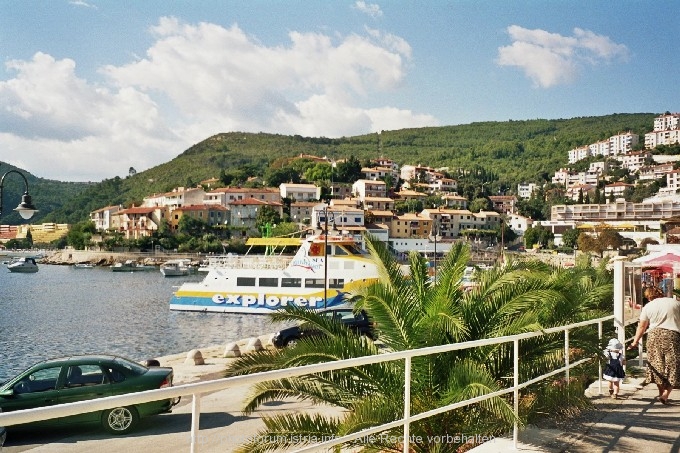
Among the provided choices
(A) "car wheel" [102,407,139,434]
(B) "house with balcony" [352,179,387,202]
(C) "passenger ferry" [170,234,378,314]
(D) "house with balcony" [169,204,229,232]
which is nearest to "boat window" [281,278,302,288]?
(C) "passenger ferry" [170,234,378,314]

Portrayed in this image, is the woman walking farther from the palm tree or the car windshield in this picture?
the car windshield

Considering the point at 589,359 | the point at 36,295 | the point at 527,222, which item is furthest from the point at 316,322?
the point at 527,222

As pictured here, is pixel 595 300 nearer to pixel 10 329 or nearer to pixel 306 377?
pixel 306 377

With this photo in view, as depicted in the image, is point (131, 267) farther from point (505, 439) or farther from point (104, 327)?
point (505, 439)

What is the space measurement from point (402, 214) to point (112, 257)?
183 ft

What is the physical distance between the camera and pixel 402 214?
129875mm

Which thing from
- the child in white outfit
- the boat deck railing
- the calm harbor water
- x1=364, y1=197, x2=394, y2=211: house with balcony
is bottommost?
the calm harbor water

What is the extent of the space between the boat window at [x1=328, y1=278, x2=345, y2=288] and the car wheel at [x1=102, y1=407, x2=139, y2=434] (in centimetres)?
2746

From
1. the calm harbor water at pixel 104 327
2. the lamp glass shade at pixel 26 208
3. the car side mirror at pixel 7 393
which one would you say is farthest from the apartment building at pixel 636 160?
the car side mirror at pixel 7 393

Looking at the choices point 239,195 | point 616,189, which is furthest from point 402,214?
point 616,189

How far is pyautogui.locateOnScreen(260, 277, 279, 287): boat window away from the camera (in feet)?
123

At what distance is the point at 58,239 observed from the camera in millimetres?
171125

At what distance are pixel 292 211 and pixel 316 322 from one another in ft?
408

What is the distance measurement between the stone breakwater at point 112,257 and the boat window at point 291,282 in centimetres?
7236
